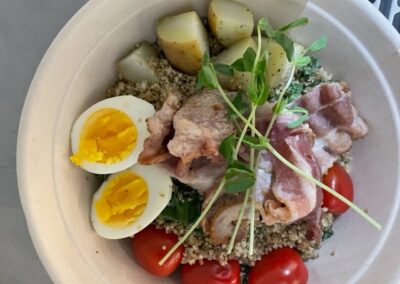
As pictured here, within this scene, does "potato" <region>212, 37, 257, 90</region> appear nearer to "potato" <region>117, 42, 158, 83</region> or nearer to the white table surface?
"potato" <region>117, 42, 158, 83</region>

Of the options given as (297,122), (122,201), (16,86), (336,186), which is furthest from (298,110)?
(16,86)

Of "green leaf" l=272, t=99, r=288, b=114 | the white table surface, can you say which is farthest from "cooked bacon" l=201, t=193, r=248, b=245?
the white table surface

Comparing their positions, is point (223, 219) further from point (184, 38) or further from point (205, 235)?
point (184, 38)

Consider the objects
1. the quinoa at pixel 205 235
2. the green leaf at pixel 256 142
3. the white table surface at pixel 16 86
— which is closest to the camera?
the green leaf at pixel 256 142

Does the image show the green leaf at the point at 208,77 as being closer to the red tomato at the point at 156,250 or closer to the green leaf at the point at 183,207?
the green leaf at the point at 183,207

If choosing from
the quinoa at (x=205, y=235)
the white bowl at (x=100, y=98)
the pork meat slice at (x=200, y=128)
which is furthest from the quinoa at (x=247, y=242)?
the pork meat slice at (x=200, y=128)

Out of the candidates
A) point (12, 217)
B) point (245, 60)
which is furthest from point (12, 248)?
point (245, 60)

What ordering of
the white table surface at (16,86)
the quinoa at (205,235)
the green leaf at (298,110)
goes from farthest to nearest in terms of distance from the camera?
the white table surface at (16,86) → the quinoa at (205,235) → the green leaf at (298,110)

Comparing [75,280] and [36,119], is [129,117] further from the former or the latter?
[75,280]
